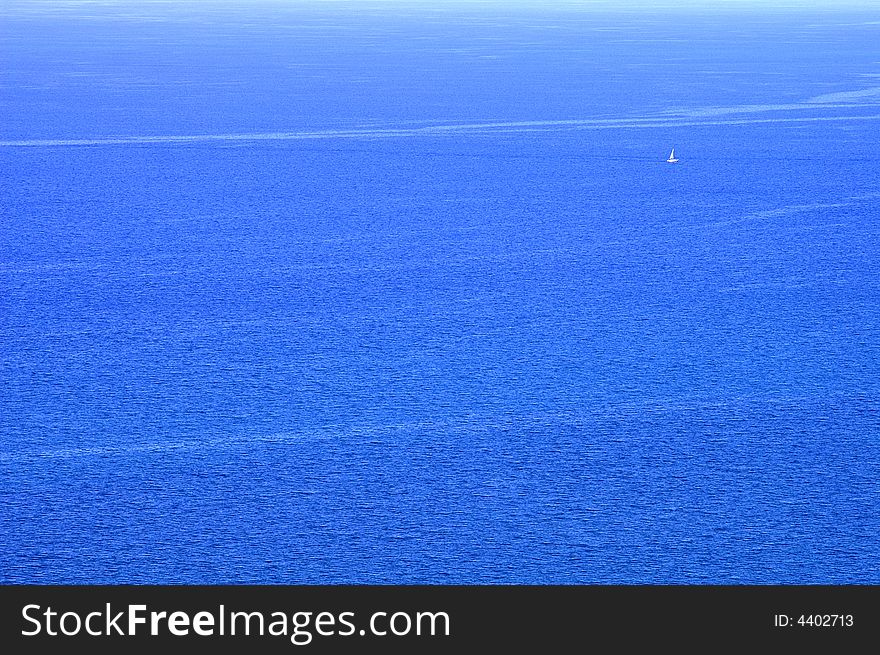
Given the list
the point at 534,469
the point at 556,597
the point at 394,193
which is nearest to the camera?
the point at 556,597

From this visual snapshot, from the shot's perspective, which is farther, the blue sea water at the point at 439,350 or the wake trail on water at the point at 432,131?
the wake trail on water at the point at 432,131

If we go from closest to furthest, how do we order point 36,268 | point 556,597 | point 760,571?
point 556,597 < point 760,571 < point 36,268

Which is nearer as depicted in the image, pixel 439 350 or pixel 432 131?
Result: pixel 439 350

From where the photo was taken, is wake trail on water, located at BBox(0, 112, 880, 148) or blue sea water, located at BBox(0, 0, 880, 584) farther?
wake trail on water, located at BBox(0, 112, 880, 148)

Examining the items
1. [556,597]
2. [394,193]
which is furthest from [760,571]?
Result: [394,193]

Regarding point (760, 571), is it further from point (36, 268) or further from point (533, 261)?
point (36, 268)

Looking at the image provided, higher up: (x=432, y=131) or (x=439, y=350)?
(x=432, y=131)

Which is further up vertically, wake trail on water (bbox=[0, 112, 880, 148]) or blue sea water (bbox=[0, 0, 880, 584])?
wake trail on water (bbox=[0, 112, 880, 148])

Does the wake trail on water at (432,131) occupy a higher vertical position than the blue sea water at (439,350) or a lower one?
higher
